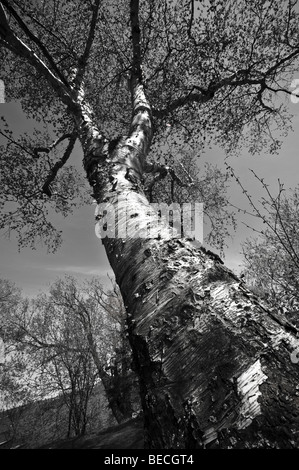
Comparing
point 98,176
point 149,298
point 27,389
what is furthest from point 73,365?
point 27,389

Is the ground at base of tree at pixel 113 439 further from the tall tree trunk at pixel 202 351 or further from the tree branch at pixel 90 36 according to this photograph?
the tree branch at pixel 90 36

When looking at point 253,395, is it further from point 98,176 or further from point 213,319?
point 98,176

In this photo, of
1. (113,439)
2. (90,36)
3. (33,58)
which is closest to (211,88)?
(90,36)

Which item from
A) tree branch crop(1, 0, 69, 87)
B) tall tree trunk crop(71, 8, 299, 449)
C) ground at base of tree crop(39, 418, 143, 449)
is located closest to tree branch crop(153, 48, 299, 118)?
tree branch crop(1, 0, 69, 87)

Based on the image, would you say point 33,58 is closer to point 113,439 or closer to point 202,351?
point 202,351

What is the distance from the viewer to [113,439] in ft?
14.1

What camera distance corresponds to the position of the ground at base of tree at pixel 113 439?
398 cm

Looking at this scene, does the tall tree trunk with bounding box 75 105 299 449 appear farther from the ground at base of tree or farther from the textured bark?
the ground at base of tree

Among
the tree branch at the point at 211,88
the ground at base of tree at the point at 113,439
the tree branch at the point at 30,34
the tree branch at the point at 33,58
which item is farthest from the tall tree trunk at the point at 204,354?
the tree branch at the point at 211,88

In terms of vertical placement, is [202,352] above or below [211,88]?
below

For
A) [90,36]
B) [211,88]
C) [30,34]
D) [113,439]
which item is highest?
[90,36]

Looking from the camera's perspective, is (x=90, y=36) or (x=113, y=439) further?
(x=90, y=36)

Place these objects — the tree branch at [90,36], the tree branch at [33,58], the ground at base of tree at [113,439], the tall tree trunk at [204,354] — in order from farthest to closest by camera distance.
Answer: the tree branch at [90,36] < the ground at base of tree at [113,439] < the tree branch at [33,58] < the tall tree trunk at [204,354]

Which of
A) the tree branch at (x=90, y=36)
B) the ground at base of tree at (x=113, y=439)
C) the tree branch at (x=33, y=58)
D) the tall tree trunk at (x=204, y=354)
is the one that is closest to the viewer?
the tall tree trunk at (x=204, y=354)
